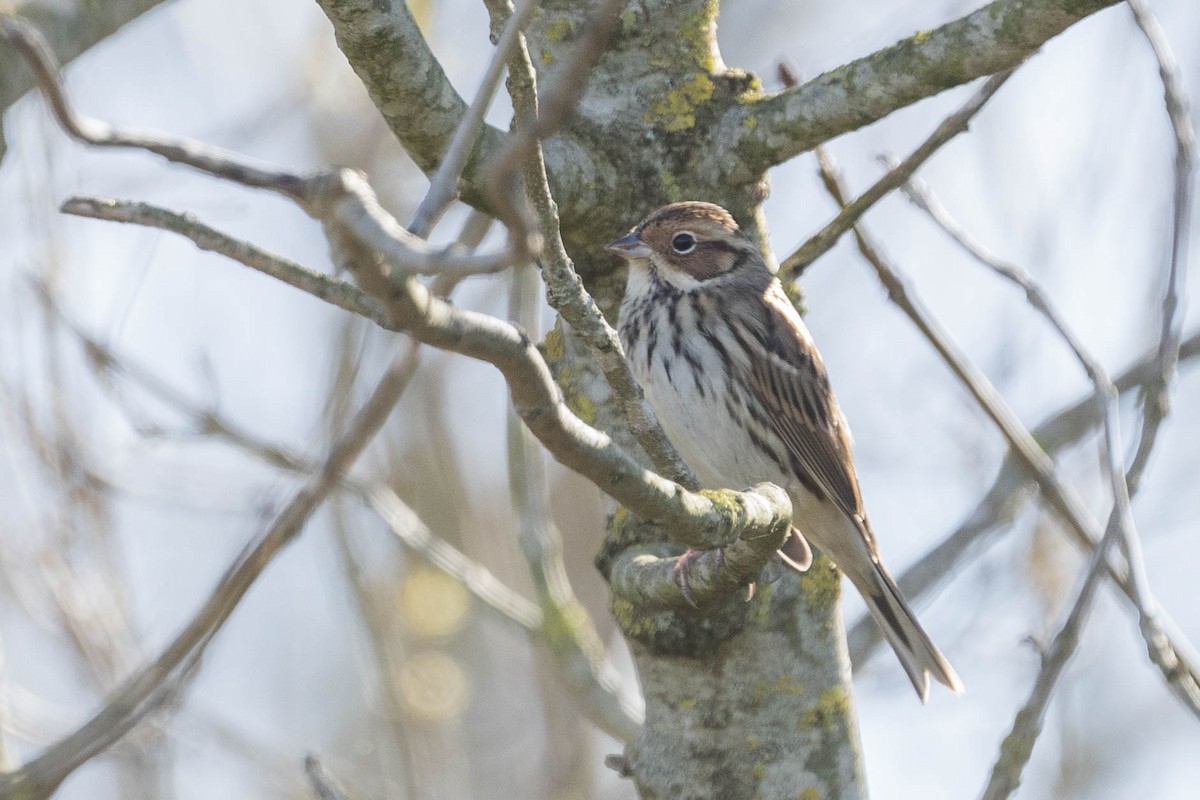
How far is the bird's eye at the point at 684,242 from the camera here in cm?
430

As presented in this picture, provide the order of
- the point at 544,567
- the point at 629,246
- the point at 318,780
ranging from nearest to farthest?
the point at 318,780, the point at 629,246, the point at 544,567

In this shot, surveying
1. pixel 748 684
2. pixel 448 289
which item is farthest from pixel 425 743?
pixel 448 289

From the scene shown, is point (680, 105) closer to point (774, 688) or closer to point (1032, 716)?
point (774, 688)

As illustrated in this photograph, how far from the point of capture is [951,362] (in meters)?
3.96

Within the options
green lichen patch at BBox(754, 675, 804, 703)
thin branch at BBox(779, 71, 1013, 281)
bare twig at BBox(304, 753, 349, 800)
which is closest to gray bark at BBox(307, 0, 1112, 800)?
green lichen patch at BBox(754, 675, 804, 703)

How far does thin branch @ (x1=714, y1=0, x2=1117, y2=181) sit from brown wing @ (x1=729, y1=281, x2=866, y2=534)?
4.04 ft

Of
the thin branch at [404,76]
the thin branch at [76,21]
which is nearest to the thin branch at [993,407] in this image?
the thin branch at [404,76]

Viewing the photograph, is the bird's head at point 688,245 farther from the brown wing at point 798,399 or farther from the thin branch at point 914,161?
the thin branch at point 914,161

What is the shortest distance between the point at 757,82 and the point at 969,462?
121 inches

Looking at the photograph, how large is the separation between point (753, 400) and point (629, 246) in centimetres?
117

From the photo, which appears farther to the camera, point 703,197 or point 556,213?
point 703,197

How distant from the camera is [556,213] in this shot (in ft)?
8.49

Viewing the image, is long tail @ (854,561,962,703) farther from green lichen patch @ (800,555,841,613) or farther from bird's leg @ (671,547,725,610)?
bird's leg @ (671,547,725,610)

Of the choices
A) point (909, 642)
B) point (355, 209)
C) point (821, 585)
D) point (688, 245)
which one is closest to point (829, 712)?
point (821, 585)
